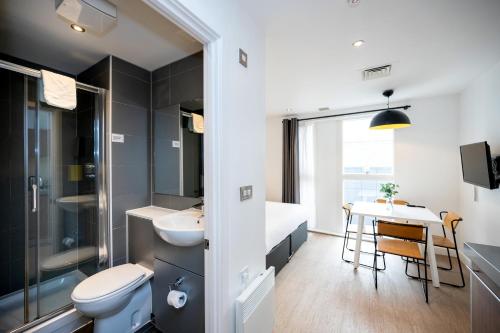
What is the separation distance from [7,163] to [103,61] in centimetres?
136

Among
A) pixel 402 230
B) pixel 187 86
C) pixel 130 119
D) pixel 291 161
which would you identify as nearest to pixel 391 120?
pixel 402 230

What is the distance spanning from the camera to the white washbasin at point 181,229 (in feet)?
4.20

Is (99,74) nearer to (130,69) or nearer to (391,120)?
(130,69)

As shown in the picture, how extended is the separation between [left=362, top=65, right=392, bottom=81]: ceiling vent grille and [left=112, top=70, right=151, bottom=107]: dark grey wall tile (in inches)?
103

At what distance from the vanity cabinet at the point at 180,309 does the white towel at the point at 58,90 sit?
1.60 meters

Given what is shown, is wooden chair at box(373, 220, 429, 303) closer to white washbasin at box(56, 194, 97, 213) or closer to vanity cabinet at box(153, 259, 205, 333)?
vanity cabinet at box(153, 259, 205, 333)

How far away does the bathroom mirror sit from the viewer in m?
2.03

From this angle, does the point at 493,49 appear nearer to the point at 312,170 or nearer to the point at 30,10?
the point at 312,170

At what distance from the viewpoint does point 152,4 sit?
87 cm

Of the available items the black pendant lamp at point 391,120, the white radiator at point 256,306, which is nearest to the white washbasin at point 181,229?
the white radiator at point 256,306

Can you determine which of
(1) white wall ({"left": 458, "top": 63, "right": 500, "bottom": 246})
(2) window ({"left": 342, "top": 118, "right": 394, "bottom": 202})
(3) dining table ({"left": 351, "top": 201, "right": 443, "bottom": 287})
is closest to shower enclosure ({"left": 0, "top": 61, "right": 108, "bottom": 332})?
(3) dining table ({"left": 351, "top": 201, "right": 443, "bottom": 287})

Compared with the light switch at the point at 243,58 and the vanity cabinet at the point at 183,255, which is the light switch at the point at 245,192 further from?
the light switch at the point at 243,58

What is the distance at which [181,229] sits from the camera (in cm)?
130

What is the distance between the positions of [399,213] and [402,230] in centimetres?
33
